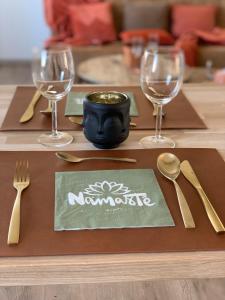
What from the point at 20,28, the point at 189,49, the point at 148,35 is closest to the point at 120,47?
the point at 148,35

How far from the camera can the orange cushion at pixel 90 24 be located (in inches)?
145

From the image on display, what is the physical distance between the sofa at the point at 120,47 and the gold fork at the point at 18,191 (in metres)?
2.79

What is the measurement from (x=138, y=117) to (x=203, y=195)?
1.28 feet

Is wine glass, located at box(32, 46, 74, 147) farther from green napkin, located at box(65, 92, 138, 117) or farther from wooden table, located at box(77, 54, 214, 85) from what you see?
wooden table, located at box(77, 54, 214, 85)

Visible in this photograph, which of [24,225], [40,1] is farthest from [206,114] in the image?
[40,1]

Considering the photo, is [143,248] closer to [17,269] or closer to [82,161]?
[17,269]

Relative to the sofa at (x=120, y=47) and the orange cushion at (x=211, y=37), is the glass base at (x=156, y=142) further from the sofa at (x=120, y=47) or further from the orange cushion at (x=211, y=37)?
the orange cushion at (x=211, y=37)

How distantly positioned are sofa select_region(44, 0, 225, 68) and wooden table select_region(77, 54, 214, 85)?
1.71 ft

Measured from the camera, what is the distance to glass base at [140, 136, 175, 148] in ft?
3.02

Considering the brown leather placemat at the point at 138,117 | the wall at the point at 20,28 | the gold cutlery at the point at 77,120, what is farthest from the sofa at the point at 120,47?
the gold cutlery at the point at 77,120

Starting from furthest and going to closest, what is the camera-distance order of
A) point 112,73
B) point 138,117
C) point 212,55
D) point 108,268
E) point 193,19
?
point 193,19 → point 212,55 → point 112,73 → point 138,117 → point 108,268

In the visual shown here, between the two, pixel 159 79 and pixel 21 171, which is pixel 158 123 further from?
pixel 21 171

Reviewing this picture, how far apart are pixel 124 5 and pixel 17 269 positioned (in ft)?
11.9

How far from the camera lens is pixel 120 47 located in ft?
11.9
